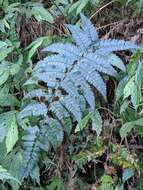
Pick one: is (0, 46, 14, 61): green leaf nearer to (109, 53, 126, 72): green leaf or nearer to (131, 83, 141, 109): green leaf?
(109, 53, 126, 72): green leaf

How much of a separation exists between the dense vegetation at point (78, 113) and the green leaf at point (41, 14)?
136 mm

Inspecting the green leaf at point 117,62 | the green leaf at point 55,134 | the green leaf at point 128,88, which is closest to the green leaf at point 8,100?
the green leaf at point 55,134

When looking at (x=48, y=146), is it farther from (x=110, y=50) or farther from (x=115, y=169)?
(x=110, y=50)

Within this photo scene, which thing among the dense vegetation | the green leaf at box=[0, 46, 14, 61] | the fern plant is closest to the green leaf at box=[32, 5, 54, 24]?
the dense vegetation

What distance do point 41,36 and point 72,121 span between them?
720mm

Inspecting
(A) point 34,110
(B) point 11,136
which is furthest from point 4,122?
(A) point 34,110

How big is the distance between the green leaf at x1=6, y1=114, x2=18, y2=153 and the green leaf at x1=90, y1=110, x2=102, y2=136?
1.34 ft

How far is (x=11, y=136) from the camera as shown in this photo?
232cm

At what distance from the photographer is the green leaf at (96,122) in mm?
2234

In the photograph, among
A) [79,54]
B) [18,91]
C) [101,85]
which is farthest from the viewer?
[18,91]

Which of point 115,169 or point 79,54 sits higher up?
point 79,54

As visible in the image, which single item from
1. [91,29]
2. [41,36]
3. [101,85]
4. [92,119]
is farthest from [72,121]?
[41,36]

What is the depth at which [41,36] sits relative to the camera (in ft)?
9.34

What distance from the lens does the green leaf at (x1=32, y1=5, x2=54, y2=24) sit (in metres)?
2.72
